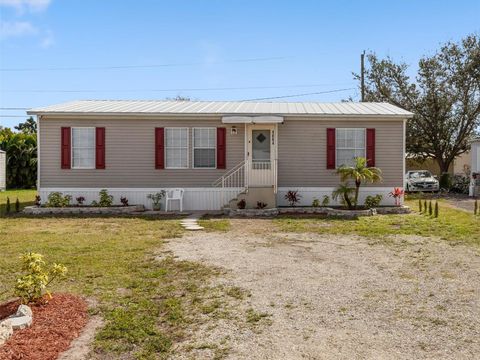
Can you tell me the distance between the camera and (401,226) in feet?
36.2

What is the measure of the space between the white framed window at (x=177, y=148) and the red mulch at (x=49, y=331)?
9.57 meters

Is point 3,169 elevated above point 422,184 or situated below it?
above

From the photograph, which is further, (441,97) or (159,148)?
(441,97)

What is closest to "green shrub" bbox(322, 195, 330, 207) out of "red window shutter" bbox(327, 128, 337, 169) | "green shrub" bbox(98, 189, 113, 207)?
"red window shutter" bbox(327, 128, 337, 169)

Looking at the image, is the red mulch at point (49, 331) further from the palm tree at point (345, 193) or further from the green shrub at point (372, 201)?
the green shrub at point (372, 201)

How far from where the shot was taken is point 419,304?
494 centimetres

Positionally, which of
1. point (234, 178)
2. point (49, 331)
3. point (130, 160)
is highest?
point (130, 160)

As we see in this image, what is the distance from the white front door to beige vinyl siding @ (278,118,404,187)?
299mm

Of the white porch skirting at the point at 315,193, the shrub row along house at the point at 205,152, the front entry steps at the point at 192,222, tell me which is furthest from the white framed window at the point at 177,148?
the white porch skirting at the point at 315,193

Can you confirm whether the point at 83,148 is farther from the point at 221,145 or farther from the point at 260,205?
the point at 260,205

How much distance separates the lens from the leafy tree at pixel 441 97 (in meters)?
23.9

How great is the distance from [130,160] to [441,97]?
17928 mm

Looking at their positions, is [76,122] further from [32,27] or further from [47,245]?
[47,245]

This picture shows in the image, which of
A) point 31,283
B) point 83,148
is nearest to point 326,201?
point 83,148
